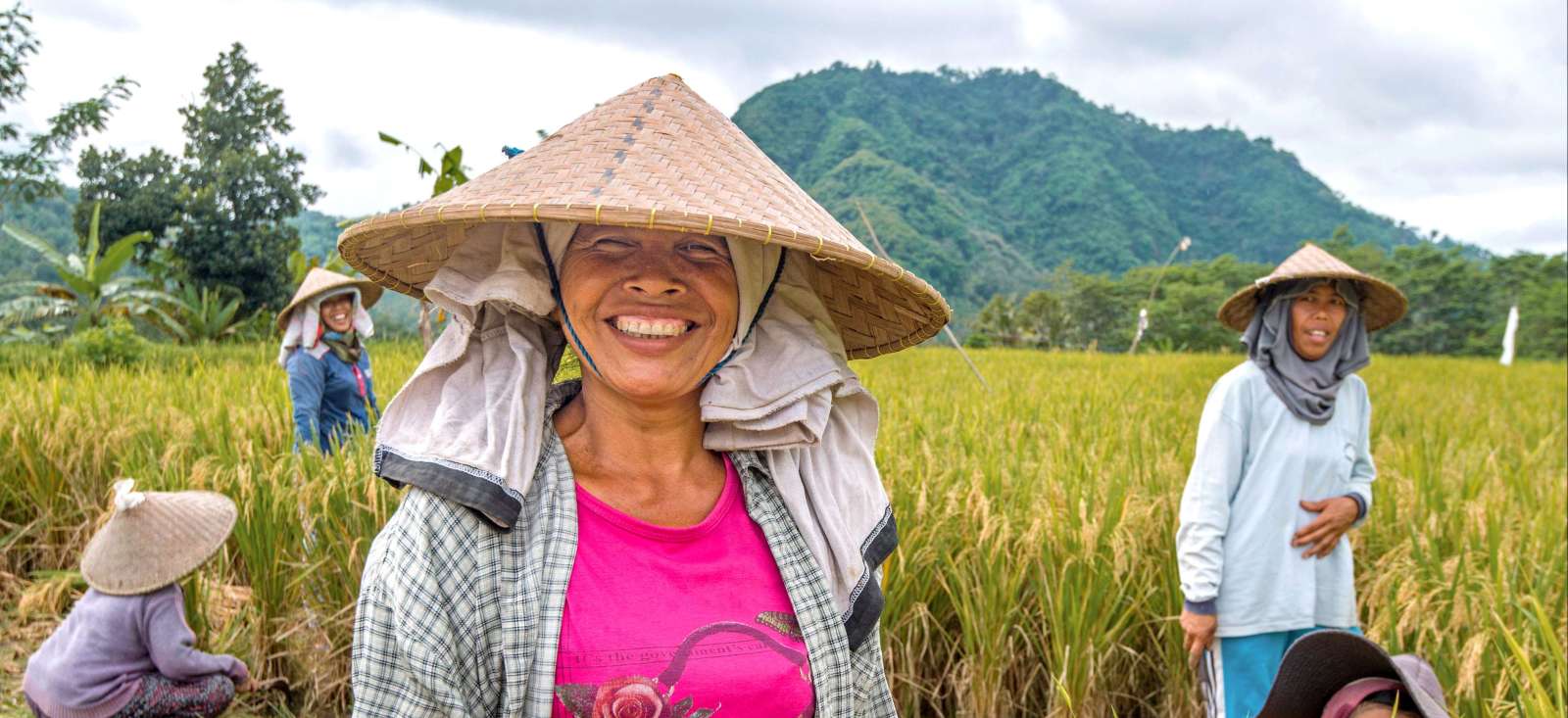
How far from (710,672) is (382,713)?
0.37m

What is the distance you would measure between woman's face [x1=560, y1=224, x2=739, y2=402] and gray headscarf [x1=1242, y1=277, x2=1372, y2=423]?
5.99ft

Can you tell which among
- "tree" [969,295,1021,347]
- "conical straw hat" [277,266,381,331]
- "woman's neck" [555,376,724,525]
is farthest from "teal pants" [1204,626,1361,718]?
"tree" [969,295,1021,347]

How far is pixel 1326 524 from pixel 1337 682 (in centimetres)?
104

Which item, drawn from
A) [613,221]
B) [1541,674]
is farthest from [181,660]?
[1541,674]

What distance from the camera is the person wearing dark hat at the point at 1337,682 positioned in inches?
53.6

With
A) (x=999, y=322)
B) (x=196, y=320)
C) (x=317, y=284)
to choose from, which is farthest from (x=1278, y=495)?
(x=999, y=322)

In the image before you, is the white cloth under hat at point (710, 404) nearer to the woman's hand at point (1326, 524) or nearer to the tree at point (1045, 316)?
the woman's hand at point (1326, 524)

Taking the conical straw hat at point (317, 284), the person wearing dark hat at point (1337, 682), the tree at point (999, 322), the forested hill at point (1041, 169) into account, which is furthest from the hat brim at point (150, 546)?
the forested hill at point (1041, 169)

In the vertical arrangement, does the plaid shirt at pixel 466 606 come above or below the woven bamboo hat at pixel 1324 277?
below

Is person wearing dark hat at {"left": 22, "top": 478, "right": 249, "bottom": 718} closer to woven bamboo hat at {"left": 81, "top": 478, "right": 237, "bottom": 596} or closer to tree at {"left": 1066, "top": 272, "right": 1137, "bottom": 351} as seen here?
woven bamboo hat at {"left": 81, "top": 478, "right": 237, "bottom": 596}

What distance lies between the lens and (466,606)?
42.3 inches

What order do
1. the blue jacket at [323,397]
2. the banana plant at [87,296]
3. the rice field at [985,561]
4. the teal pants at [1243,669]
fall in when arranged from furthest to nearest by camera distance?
the banana plant at [87,296] < the blue jacket at [323,397] < the rice field at [985,561] < the teal pants at [1243,669]

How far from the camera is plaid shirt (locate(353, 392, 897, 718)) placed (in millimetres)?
1032

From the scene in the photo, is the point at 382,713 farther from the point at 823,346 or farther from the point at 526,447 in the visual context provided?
the point at 823,346
